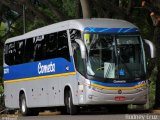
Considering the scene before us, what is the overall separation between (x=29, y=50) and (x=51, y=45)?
9.51 ft

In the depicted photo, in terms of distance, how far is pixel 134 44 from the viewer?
→ 24188 millimetres

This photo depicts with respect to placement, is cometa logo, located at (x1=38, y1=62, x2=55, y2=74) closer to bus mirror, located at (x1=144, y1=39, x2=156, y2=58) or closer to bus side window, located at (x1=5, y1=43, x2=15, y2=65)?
bus side window, located at (x1=5, y1=43, x2=15, y2=65)

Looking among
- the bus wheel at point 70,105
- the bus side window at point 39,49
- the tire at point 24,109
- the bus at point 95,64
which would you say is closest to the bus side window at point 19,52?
the tire at point 24,109

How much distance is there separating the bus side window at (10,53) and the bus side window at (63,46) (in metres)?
6.25

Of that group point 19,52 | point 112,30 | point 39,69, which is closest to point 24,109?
point 19,52

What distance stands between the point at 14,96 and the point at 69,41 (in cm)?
768

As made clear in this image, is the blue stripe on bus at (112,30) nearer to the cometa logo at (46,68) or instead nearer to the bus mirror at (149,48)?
the bus mirror at (149,48)

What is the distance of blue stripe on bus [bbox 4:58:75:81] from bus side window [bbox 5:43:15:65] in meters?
0.30

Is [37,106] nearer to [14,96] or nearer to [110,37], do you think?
[14,96]

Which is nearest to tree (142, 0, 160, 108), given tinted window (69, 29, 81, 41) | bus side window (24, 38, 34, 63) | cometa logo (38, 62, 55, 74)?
tinted window (69, 29, 81, 41)

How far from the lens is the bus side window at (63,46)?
82.0 ft

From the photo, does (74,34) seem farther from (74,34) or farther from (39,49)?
(39,49)

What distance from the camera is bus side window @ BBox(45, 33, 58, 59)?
86.0ft

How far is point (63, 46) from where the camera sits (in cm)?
2534
